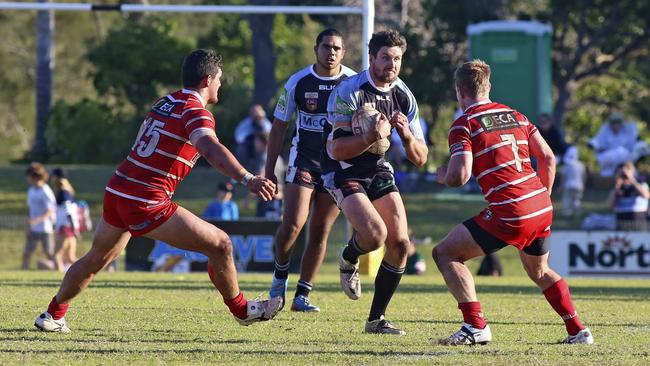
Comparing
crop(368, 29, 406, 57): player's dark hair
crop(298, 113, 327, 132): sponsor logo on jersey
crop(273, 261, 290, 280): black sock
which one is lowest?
crop(273, 261, 290, 280): black sock

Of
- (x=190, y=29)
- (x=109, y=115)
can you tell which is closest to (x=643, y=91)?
(x=109, y=115)

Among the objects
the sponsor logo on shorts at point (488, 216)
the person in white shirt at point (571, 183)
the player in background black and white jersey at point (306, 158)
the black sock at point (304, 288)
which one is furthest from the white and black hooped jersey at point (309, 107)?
the person in white shirt at point (571, 183)

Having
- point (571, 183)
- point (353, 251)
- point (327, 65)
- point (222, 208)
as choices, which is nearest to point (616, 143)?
point (571, 183)

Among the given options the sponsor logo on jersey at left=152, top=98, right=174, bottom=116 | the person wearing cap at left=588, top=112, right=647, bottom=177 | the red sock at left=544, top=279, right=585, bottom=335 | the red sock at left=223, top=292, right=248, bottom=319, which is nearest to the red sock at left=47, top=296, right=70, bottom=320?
the red sock at left=223, top=292, right=248, bottom=319

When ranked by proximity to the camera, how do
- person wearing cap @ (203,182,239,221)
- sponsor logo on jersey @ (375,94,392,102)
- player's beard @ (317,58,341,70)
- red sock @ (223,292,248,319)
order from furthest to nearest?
person wearing cap @ (203,182,239,221)
player's beard @ (317,58,341,70)
sponsor logo on jersey @ (375,94,392,102)
red sock @ (223,292,248,319)

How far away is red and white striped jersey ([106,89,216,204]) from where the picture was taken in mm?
8445

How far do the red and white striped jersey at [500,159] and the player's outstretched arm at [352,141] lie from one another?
0.55 metres

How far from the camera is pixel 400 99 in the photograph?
30.9 feet

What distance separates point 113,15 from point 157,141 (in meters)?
43.1

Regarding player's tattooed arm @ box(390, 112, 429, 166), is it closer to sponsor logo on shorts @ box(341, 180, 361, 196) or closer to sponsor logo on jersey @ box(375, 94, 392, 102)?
sponsor logo on jersey @ box(375, 94, 392, 102)

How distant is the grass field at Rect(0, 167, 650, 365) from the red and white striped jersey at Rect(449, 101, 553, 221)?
91 cm

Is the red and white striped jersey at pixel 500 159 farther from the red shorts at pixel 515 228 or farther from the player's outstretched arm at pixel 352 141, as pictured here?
the player's outstretched arm at pixel 352 141

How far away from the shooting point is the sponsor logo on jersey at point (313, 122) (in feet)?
35.7

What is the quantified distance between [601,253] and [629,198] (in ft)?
5.07
